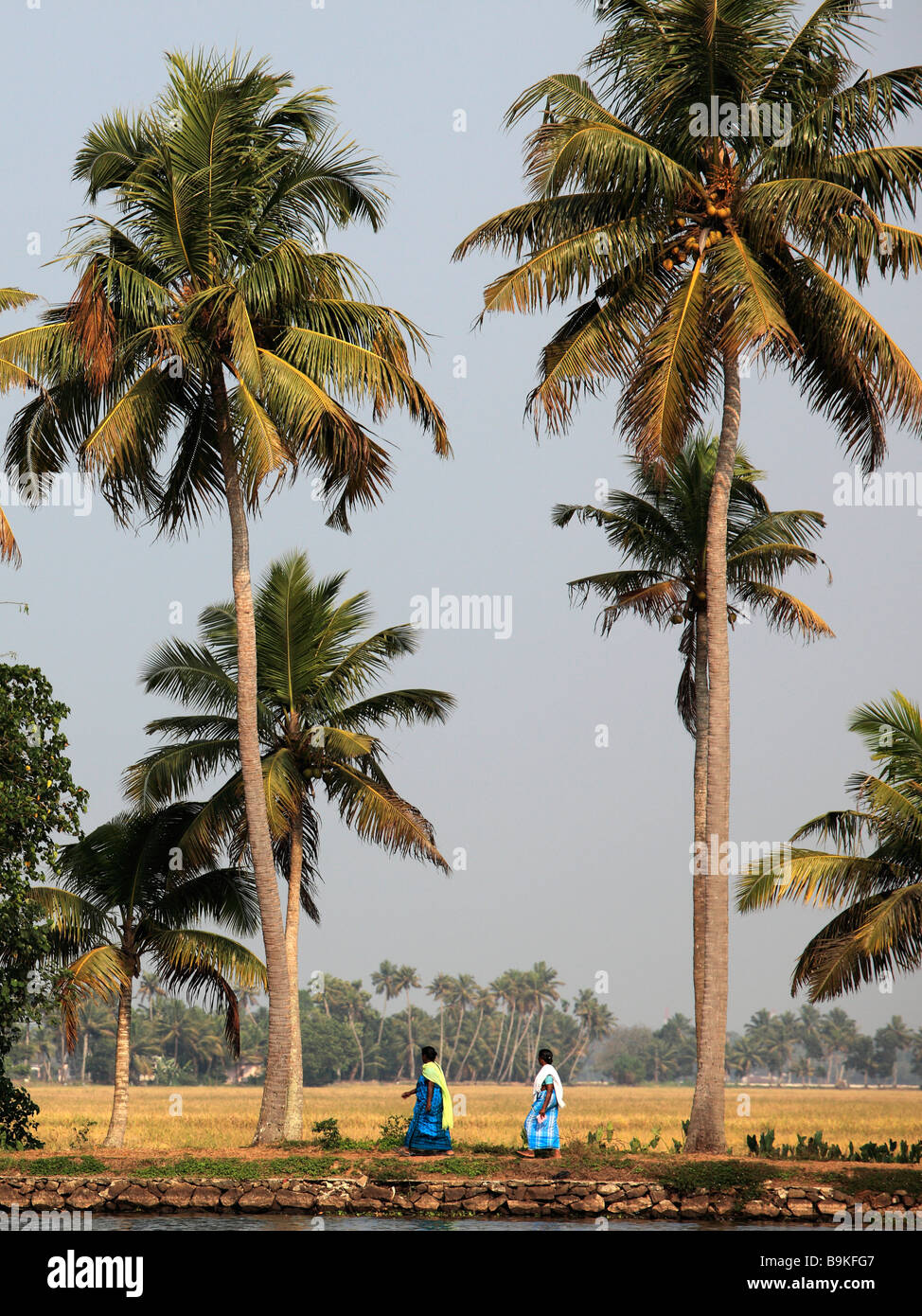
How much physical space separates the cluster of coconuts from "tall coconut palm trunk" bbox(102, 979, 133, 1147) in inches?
641

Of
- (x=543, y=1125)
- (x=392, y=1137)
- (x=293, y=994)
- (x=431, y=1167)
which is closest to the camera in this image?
(x=431, y=1167)

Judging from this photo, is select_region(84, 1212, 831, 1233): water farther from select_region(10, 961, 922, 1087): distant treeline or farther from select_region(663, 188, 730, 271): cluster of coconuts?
select_region(10, 961, 922, 1087): distant treeline

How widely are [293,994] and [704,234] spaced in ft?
47.0

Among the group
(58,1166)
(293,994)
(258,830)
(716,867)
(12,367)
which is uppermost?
(12,367)

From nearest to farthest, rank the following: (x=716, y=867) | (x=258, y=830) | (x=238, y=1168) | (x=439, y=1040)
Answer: (x=238, y=1168) < (x=716, y=867) < (x=258, y=830) < (x=439, y=1040)

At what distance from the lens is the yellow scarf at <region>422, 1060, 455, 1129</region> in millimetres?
18953

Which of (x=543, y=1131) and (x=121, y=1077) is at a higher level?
(x=543, y=1131)

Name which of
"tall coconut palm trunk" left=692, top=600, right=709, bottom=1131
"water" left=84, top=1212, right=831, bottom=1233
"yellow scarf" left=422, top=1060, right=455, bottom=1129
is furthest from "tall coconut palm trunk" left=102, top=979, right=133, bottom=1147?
"tall coconut palm trunk" left=692, top=600, right=709, bottom=1131

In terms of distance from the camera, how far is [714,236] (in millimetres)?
22438

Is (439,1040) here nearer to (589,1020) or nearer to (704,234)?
(589,1020)

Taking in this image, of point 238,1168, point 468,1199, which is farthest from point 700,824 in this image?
point 238,1168

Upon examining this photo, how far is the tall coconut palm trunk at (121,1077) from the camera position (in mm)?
26344
